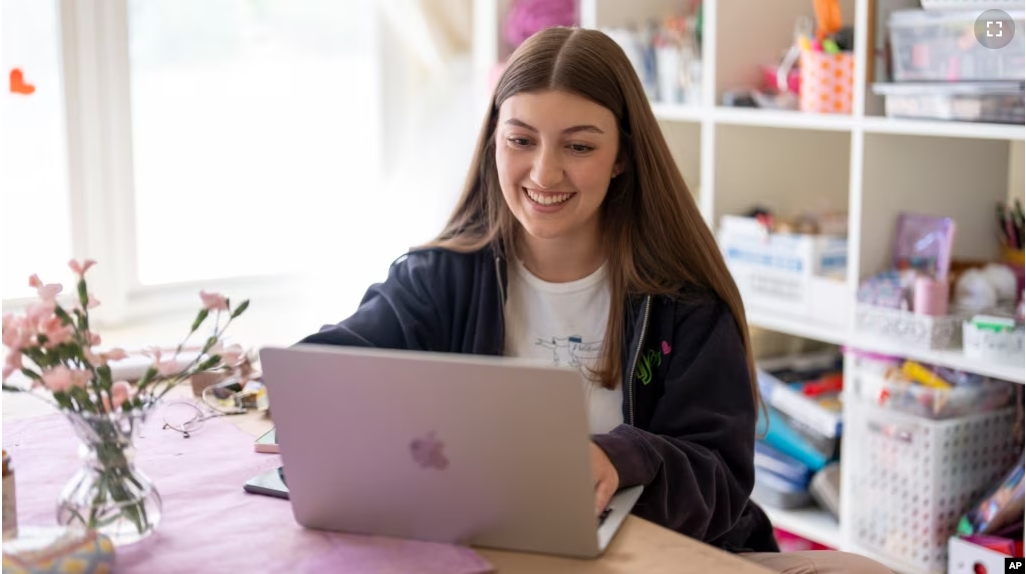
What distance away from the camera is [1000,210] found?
239cm

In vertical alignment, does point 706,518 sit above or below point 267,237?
below

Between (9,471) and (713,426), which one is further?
(713,426)

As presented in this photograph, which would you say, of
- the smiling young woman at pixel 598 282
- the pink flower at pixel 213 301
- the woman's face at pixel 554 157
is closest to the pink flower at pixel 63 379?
the pink flower at pixel 213 301

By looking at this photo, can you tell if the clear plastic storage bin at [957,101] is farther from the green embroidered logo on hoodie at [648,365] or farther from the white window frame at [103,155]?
the white window frame at [103,155]

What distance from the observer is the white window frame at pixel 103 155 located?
2637 millimetres

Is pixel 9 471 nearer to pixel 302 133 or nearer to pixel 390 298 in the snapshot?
pixel 390 298

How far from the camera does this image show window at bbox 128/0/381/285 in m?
2.85

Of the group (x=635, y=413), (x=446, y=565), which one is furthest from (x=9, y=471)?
(x=635, y=413)

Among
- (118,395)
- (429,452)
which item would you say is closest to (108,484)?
(118,395)

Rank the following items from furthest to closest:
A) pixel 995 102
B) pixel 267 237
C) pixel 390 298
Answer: pixel 267 237, pixel 995 102, pixel 390 298

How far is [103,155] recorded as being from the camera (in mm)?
2715

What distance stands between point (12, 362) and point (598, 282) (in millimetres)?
827

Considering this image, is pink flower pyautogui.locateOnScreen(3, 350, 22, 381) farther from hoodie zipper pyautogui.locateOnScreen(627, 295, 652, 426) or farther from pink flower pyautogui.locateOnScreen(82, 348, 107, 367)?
hoodie zipper pyautogui.locateOnScreen(627, 295, 652, 426)

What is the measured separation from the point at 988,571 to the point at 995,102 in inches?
31.9
